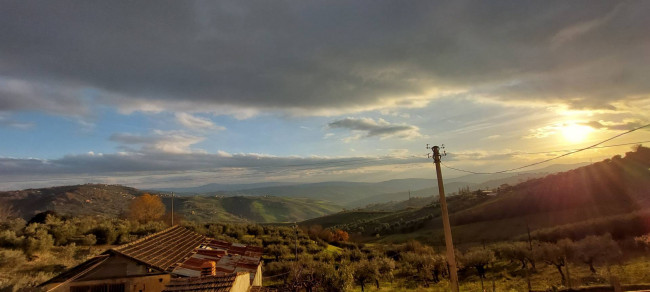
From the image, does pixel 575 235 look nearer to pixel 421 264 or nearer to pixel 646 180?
pixel 421 264

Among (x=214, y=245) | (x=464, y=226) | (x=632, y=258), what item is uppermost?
(x=214, y=245)

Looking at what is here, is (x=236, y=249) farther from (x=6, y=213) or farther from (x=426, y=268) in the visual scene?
(x=6, y=213)

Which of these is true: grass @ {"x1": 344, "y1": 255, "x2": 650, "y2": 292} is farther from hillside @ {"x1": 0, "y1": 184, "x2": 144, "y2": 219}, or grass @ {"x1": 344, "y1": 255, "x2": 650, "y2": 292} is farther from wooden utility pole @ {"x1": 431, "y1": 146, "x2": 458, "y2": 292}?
hillside @ {"x1": 0, "y1": 184, "x2": 144, "y2": 219}

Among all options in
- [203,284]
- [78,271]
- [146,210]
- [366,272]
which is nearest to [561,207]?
[366,272]

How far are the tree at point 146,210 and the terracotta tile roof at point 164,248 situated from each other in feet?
170

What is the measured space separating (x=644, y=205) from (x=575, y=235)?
18668 millimetres

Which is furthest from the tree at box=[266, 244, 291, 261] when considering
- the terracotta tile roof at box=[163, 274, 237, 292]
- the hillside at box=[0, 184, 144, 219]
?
the hillside at box=[0, 184, 144, 219]

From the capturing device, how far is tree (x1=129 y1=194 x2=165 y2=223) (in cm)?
7256

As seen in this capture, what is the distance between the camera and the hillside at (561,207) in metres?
53.9

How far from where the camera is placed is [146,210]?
75.1 m

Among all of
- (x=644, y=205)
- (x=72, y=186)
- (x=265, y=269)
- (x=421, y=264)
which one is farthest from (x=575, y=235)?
(x=72, y=186)

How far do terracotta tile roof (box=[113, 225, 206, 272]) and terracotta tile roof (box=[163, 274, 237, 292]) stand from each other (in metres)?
3.89

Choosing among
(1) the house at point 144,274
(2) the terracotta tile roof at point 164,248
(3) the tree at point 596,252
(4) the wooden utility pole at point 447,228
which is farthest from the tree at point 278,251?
(3) the tree at point 596,252

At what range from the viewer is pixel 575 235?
43.2 metres
